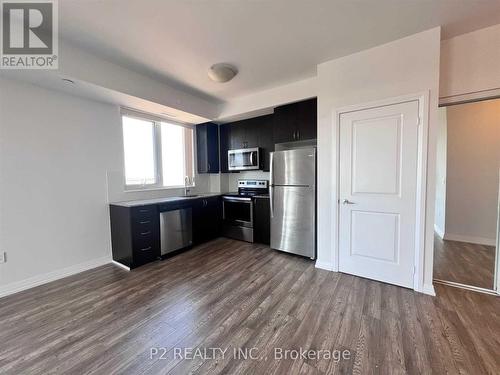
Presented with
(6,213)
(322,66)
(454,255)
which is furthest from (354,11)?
(6,213)

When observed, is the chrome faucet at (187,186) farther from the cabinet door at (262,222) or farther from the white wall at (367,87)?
the white wall at (367,87)

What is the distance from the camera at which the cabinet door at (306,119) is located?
3229mm

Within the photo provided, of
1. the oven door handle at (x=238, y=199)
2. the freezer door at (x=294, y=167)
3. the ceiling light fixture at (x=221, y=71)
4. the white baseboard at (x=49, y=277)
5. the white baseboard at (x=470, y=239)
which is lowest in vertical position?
the white baseboard at (x=49, y=277)

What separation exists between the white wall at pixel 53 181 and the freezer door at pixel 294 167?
2443 millimetres

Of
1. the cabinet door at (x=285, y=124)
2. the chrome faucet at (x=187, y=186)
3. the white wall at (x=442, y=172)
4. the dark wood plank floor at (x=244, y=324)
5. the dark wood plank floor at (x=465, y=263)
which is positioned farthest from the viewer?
the chrome faucet at (x=187, y=186)

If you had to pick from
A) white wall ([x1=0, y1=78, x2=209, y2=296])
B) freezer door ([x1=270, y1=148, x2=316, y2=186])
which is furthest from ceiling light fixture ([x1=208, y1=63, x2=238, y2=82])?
white wall ([x1=0, y1=78, x2=209, y2=296])

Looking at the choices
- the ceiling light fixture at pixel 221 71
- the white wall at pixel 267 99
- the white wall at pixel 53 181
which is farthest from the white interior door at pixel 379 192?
the white wall at pixel 53 181

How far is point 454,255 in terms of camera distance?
10.4 feet

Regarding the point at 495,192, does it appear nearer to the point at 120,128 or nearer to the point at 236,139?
the point at 236,139

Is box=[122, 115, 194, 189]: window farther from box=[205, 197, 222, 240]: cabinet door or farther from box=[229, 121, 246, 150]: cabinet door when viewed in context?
box=[229, 121, 246, 150]: cabinet door

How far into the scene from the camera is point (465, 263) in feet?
9.48

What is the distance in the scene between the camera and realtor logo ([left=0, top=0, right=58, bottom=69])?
1821 mm

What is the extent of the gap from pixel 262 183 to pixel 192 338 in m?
2.92

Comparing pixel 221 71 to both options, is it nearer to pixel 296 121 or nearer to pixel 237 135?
pixel 296 121
